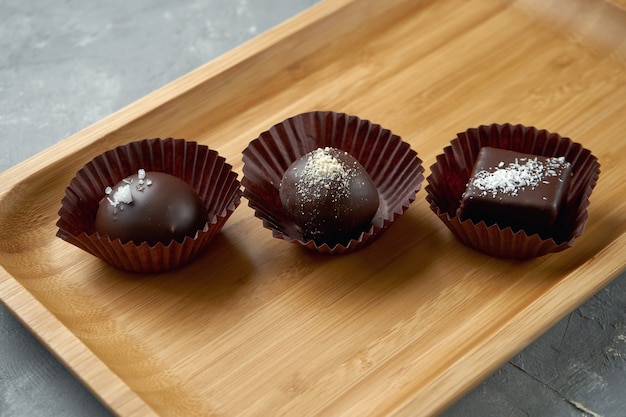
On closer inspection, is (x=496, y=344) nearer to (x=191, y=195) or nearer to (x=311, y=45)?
(x=191, y=195)

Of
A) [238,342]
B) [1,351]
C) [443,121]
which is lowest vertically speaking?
[1,351]

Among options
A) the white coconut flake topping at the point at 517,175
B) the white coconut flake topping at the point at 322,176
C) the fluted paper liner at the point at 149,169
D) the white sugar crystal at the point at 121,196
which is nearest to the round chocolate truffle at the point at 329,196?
A: the white coconut flake topping at the point at 322,176

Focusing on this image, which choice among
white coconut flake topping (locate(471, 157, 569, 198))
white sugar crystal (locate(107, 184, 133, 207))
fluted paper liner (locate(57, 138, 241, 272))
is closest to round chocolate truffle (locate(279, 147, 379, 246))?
fluted paper liner (locate(57, 138, 241, 272))

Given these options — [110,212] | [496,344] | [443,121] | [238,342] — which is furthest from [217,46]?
[496,344]

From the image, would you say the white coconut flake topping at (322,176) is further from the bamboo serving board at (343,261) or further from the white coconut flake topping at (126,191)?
the white coconut flake topping at (126,191)

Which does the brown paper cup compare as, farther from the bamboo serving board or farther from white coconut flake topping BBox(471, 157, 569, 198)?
white coconut flake topping BBox(471, 157, 569, 198)

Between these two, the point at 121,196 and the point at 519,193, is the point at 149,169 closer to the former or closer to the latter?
the point at 121,196

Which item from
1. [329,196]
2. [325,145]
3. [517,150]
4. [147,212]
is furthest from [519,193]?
[147,212]
